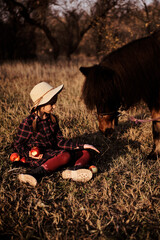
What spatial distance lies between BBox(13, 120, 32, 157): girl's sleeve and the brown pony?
78 centimetres

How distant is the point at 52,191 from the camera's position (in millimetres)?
1974

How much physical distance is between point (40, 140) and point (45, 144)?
8 cm

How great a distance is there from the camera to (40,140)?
2.27 meters

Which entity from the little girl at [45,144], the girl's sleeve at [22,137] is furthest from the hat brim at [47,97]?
the girl's sleeve at [22,137]

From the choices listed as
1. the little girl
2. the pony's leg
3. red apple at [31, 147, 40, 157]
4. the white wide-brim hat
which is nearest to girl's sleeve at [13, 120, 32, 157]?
the little girl

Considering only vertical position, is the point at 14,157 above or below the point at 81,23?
below

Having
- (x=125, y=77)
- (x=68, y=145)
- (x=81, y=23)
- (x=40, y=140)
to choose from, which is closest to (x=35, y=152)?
(x=40, y=140)

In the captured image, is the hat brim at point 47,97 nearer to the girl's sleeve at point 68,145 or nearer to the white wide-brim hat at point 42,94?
the white wide-brim hat at point 42,94

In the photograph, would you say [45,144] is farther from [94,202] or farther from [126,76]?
[126,76]

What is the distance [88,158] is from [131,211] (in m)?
0.84

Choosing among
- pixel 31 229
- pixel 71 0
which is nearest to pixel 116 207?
pixel 31 229

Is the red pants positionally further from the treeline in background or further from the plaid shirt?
the treeline in background

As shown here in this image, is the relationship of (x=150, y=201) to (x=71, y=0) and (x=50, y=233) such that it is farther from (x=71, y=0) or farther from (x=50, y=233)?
(x=71, y=0)

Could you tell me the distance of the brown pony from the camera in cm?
192
